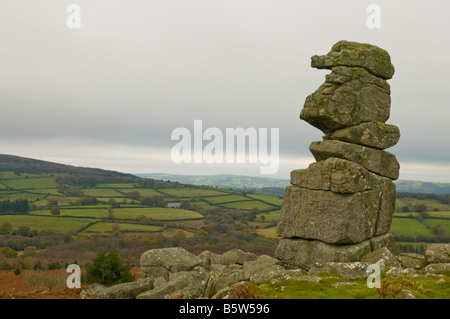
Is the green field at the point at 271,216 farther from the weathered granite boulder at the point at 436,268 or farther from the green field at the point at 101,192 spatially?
Answer: the weathered granite boulder at the point at 436,268

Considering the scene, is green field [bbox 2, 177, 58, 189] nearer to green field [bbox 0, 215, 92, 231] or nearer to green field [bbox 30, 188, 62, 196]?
green field [bbox 30, 188, 62, 196]

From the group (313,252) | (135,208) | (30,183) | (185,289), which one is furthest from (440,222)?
(30,183)

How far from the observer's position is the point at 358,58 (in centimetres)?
2388

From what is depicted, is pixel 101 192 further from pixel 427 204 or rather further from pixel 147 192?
pixel 427 204

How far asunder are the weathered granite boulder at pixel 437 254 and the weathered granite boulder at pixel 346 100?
9.89 m

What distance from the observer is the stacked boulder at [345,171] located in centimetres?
2197

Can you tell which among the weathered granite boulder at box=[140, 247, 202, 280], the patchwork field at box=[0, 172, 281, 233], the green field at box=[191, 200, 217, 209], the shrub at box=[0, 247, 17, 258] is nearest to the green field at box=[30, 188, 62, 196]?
the patchwork field at box=[0, 172, 281, 233]

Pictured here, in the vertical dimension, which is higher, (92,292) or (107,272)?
(92,292)

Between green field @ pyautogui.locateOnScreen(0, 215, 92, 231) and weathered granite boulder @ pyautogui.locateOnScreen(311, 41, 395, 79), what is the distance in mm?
101887

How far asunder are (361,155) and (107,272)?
74.1 feet

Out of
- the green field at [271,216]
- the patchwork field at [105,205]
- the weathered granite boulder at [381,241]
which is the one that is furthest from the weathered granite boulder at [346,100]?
the green field at [271,216]

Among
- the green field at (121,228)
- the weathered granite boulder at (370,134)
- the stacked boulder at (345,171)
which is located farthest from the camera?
the green field at (121,228)

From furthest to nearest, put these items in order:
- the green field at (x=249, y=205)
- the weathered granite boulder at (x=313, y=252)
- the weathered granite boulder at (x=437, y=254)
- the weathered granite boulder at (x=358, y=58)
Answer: the green field at (x=249, y=205) < the weathered granite boulder at (x=358, y=58) < the weathered granite boulder at (x=313, y=252) < the weathered granite boulder at (x=437, y=254)

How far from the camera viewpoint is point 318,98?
24.0 m
